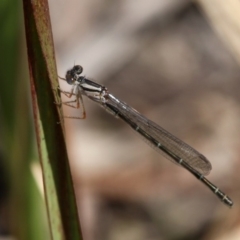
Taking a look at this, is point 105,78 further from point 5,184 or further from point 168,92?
point 5,184

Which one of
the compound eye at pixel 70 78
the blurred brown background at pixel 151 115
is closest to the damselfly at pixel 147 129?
the compound eye at pixel 70 78

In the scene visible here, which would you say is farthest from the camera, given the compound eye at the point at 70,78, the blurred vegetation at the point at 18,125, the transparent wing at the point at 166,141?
the transparent wing at the point at 166,141

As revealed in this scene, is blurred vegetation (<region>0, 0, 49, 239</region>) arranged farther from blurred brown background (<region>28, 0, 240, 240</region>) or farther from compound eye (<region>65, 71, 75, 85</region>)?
blurred brown background (<region>28, 0, 240, 240</region>)

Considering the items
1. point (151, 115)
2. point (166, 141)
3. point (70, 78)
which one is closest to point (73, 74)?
point (70, 78)

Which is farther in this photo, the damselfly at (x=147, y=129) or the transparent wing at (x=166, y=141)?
the transparent wing at (x=166, y=141)

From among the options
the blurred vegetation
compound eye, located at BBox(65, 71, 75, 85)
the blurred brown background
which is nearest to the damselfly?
compound eye, located at BBox(65, 71, 75, 85)

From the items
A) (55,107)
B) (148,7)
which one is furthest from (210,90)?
(55,107)

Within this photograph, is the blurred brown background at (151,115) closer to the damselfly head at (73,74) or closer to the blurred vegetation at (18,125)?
the damselfly head at (73,74)
